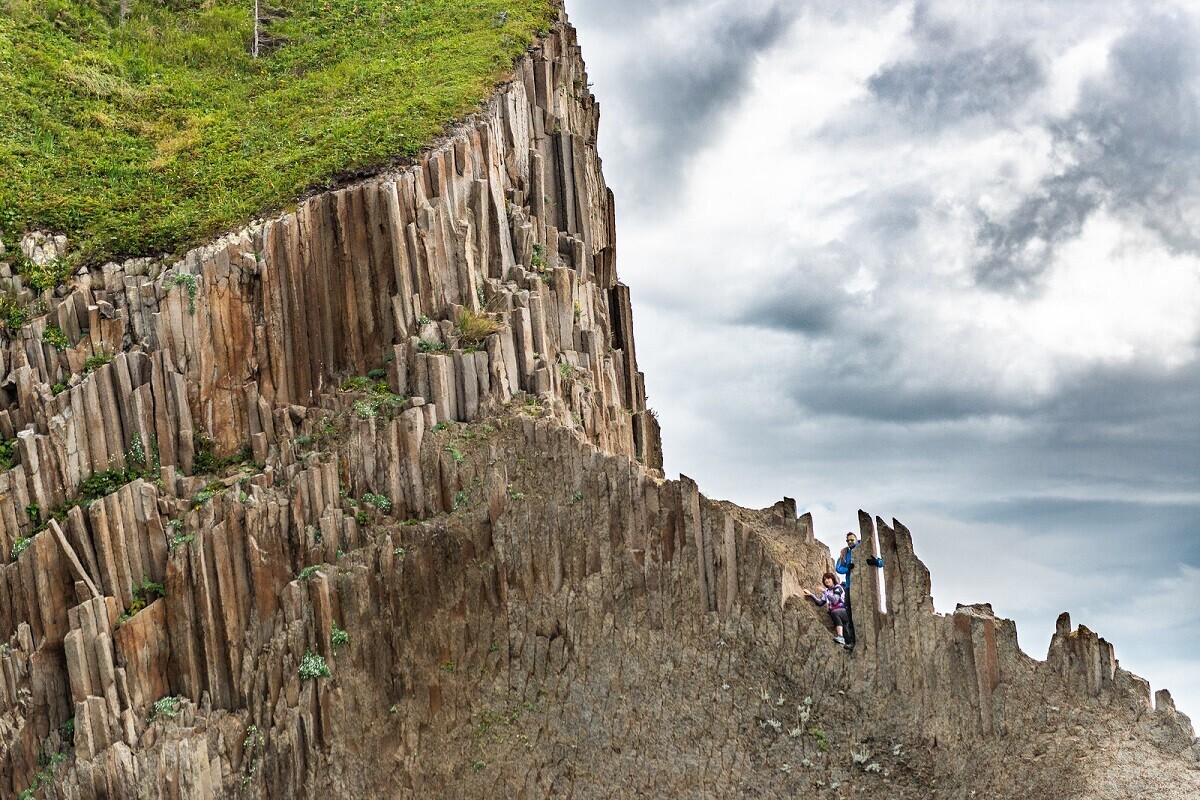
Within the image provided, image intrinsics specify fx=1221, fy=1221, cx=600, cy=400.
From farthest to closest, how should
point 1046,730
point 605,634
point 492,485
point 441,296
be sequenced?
point 441,296
point 492,485
point 605,634
point 1046,730

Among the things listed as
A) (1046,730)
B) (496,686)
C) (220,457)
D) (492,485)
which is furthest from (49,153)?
(1046,730)

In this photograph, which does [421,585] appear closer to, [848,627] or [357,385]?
[357,385]

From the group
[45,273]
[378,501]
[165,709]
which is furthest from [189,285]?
[165,709]

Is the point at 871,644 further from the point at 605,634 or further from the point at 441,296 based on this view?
the point at 441,296

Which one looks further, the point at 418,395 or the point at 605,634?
the point at 418,395

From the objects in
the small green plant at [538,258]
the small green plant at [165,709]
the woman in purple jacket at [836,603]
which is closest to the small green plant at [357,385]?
the small green plant at [538,258]

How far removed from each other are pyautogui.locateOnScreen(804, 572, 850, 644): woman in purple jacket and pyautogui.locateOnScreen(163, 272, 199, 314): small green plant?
14973 millimetres

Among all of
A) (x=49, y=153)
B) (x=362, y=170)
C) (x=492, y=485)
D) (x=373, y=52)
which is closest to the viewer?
(x=492, y=485)

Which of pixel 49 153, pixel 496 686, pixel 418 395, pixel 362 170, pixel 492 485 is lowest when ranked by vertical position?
pixel 496 686

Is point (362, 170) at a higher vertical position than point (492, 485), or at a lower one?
higher

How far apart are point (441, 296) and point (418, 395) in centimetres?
282

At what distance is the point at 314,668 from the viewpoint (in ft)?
75.8

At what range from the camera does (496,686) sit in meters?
23.2

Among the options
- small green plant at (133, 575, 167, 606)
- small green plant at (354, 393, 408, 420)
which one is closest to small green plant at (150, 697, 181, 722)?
small green plant at (133, 575, 167, 606)
